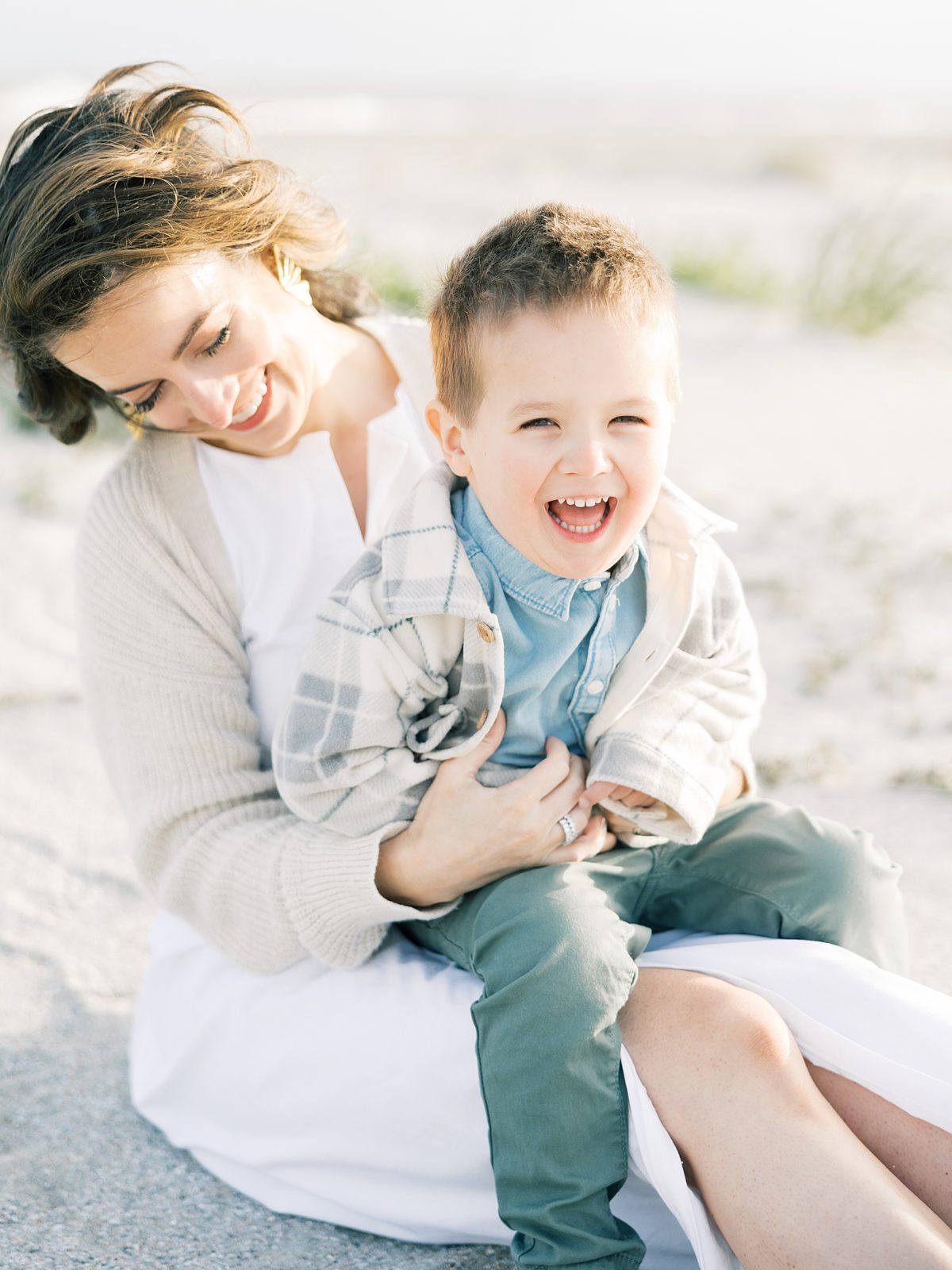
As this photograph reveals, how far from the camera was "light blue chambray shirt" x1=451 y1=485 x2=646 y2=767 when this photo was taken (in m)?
1.86

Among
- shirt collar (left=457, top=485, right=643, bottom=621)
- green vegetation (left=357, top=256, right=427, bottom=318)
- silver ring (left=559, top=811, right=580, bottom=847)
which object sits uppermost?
shirt collar (left=457, top=485, right=643, bottom=621)

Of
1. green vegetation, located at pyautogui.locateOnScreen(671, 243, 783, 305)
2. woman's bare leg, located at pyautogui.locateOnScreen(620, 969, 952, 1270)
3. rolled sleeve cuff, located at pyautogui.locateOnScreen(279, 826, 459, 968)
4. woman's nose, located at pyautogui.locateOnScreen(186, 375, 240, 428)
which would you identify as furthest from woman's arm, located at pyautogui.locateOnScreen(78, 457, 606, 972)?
green vegetation, located at pyautogui.locateOnScreen(671, 243, 783, 305)

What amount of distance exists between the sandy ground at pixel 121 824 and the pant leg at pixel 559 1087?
14.8 inches

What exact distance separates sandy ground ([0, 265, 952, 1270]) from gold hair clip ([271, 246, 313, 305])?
1501mm

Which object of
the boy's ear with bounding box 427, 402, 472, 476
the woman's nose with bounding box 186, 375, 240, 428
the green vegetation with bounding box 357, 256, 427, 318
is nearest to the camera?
the boy's ear with bounding box 427, 402, 472, 476

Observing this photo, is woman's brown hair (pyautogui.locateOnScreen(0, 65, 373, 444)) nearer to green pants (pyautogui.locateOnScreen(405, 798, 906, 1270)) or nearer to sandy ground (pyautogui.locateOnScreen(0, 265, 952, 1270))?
green pants (pyautogui.locateOnScreen(405, 798, 906, 1270))

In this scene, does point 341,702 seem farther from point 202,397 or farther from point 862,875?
point 862,875

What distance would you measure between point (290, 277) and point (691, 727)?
106cm

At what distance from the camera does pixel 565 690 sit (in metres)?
1.95

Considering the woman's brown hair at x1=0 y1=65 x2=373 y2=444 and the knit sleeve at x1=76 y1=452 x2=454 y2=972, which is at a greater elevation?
the woman's brown hair at x1=0 y1=65 x2=373 y2=444

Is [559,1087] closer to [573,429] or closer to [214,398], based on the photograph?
[573,429]

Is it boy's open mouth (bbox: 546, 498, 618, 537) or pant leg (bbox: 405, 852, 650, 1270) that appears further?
boy's open mouth (bbox: 546, 498, 618, 537)

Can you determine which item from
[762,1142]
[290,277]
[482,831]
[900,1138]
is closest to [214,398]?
[290,277]

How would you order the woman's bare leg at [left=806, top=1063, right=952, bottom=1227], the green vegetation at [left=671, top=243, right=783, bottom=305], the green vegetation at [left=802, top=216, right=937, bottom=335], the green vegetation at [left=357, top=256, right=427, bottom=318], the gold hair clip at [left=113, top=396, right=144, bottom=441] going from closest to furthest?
the woman's bare leg at [left=806, top=1063, right=952, bottom=1227] < the gold hair clip at [left=113, top=396, right=144, bottom=441] < the green vegetation at [left=357, top=256, right=427, bottom=318] < the green vegetation at [left=802, top=216, right=937, bottom=335] < the green vegetation at [left=671, top=243, right=783, bottom=305]
